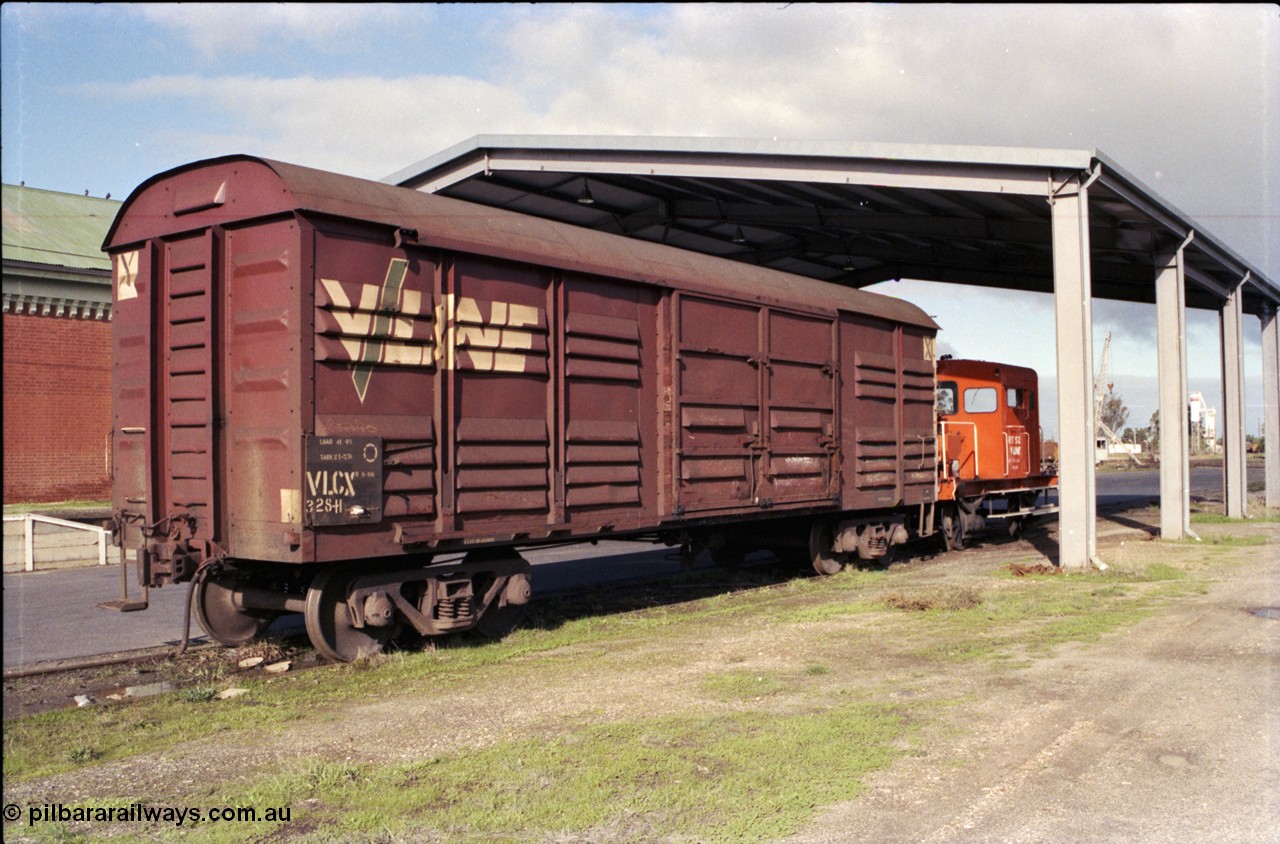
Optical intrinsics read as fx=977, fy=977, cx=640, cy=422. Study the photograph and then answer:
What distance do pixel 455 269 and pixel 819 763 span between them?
502 centimetres

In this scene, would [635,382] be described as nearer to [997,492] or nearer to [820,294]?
[820,294]

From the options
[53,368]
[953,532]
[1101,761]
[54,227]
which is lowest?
[1101,761]

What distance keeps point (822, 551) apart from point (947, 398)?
16.5 ft

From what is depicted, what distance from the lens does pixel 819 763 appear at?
5430mm

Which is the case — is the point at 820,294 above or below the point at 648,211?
below

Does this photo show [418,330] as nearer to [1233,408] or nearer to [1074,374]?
[1074,374]

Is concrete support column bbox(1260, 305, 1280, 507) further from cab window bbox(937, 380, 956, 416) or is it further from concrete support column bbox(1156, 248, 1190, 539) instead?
cab window bbox(937, 380, 956, 416)

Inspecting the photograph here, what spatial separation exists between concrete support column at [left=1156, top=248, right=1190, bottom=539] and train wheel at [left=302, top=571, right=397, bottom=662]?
50.5 ft

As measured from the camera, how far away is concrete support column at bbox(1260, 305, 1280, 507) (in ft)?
82.7

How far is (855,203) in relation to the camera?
17.3 meters

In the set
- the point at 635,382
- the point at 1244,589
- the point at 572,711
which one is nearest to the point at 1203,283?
the point at 1244,589

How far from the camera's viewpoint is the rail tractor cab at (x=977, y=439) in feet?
54.1

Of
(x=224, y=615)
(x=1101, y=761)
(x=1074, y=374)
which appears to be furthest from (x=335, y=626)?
(x=1074, y=374)

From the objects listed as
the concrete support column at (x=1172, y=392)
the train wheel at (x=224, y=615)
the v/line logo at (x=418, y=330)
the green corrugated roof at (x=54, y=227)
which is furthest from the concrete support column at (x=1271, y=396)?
the green corrugated roof at (x=54, y=227)
